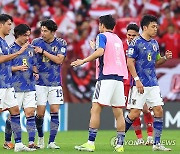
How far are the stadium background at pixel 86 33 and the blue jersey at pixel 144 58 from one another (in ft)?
21.2

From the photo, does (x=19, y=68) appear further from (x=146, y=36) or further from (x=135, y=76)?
(x=146, y=36)

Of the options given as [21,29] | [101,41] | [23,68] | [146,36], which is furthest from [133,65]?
[21,29]

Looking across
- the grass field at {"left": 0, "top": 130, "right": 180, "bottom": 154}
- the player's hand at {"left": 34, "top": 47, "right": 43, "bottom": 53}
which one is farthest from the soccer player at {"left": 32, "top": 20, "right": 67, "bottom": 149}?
the grass field at {"left": 0, "top": 130, "right": 180, "bottom": 154}

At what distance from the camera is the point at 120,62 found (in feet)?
45.0

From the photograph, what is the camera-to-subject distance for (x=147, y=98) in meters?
14.2

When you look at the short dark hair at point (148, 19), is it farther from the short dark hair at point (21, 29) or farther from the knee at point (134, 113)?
the short dark hair at point (21, 29)

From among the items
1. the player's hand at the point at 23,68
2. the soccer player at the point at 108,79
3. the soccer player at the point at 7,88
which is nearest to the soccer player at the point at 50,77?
the player's hand at the point at 23,68

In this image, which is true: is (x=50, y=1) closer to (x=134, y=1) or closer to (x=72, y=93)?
(x=134, y=1)

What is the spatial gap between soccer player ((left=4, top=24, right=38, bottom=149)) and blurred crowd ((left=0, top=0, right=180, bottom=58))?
8.87 metres

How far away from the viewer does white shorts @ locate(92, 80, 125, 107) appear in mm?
13578

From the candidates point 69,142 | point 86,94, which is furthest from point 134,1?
point 69,142

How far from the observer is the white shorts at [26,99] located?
14273mm

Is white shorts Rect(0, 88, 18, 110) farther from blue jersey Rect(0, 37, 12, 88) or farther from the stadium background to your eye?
the stadium background

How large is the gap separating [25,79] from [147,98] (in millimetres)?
2273
